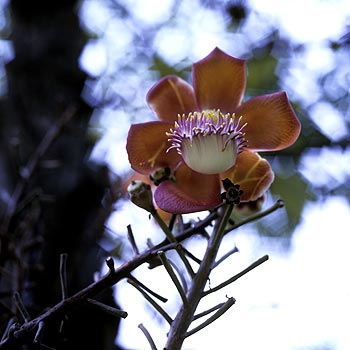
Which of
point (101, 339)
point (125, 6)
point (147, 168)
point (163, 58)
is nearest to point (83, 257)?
point (101, 339)

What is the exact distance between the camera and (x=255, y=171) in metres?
0.52

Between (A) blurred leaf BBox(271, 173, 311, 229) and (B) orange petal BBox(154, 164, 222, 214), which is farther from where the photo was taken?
(A) blurred leaf BBox(271, 173, 311, 229)

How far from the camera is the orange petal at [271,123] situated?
1.69ft

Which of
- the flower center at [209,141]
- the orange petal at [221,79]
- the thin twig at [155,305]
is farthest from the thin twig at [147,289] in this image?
the orange petal at [221,79]

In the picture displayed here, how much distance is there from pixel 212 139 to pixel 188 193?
0.06m

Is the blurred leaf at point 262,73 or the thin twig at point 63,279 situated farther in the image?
the blurred leaf at point 262,73

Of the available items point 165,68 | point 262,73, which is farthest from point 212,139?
point 165,68

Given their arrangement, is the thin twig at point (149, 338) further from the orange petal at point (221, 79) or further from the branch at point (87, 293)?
the orange petal at point (221, 79)

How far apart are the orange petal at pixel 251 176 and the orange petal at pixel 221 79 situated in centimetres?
9

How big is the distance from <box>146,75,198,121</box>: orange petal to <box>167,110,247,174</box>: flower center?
0.05m

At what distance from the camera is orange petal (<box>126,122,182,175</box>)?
1.73 ft

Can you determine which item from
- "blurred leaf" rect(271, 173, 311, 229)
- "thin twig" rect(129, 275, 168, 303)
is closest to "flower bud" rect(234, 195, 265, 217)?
"thin twig" rect(129, 275, 168, 303)

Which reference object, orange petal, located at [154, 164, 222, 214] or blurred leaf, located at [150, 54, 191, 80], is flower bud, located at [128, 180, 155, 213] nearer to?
orange petal, located at [154, 164, 222, 214]

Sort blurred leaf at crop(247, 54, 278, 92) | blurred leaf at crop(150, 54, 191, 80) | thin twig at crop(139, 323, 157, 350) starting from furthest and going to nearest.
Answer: blurred leaf at crop(150, 54, 191, 80) → blurred leaf at crop(247, 54, 278, 92) → thin twig at crop(139, 323, 157, 350)
